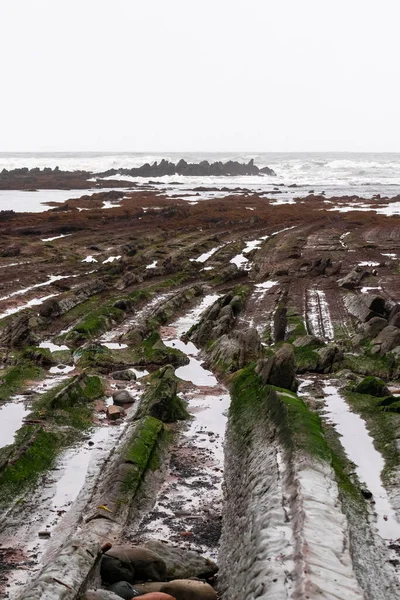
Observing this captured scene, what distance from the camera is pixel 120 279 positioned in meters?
34.7

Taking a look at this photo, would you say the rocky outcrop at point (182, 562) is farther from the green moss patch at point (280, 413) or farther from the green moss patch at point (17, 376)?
the green moss patch at point (17, 376)

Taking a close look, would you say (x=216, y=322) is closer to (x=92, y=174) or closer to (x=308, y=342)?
(x=308, y=342)

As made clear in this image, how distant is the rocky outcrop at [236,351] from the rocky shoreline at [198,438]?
6 cm

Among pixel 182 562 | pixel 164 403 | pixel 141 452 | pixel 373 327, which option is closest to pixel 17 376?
pixel 164 403

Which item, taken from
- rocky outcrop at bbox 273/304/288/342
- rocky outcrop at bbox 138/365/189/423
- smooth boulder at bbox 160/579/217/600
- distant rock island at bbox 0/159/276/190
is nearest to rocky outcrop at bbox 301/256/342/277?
rocky outcrop at bbox 273/304/288/342

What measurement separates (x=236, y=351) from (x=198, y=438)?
585 cm

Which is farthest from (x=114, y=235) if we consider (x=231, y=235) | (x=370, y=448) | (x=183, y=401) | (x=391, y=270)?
(x=370, y=448)

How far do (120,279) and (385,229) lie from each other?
32.6m

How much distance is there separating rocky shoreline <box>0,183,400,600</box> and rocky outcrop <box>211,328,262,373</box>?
6 centimetres

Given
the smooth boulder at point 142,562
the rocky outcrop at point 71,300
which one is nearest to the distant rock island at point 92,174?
the rocky outcrop at point 71,300

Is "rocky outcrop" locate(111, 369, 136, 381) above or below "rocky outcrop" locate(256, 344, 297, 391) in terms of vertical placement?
below

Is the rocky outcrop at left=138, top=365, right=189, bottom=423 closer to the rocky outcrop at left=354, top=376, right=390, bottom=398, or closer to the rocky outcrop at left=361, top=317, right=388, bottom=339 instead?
the rocky outcrop at left=354, top=376, right=390, bottom=398

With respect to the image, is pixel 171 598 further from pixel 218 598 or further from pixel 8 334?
pixel 8 334

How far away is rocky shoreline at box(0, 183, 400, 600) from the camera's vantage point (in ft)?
30.2
